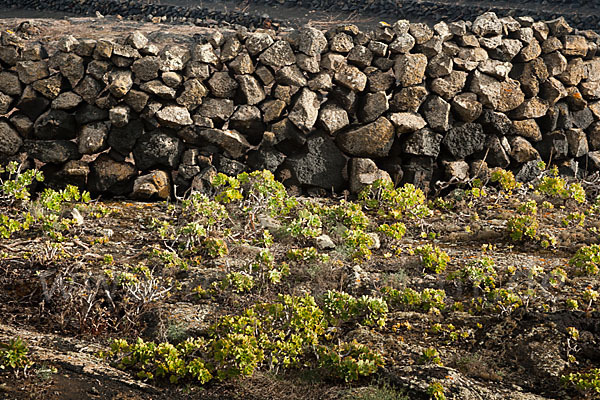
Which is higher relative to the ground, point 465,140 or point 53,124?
point 465,140

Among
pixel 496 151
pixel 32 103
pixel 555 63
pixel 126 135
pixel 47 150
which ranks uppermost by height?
pixel 555 63

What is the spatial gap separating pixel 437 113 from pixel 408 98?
1.19ft

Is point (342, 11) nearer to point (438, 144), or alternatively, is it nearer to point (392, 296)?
point (438, 144)

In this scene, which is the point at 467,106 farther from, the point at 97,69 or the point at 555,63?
the point at 97,69

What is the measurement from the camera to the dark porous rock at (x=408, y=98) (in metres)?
6.91

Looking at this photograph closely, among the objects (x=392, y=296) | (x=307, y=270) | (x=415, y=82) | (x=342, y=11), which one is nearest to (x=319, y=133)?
(x=415, y=82)

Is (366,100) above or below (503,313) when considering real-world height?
above

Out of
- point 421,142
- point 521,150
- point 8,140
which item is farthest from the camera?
point 521,150

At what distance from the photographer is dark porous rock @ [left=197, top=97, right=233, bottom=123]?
6.71 meters

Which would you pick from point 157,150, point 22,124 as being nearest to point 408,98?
point 157,150

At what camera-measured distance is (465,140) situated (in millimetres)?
7152

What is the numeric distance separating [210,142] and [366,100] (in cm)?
171

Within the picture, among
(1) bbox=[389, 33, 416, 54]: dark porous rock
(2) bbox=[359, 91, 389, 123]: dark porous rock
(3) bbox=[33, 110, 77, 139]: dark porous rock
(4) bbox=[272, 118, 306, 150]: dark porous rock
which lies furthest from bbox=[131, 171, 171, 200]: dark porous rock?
(1) bbox=[389, 33, 416, 54]: dark porous rock

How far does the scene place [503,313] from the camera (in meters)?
4.44
